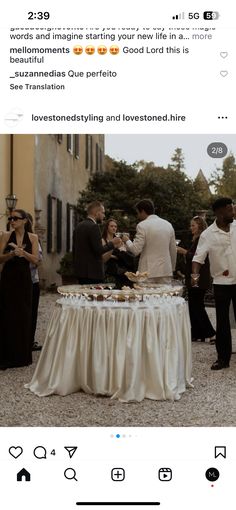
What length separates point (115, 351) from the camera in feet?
12.2

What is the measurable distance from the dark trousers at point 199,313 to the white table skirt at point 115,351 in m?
2.10

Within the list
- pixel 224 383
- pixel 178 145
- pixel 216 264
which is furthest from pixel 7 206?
pixel 178 145
